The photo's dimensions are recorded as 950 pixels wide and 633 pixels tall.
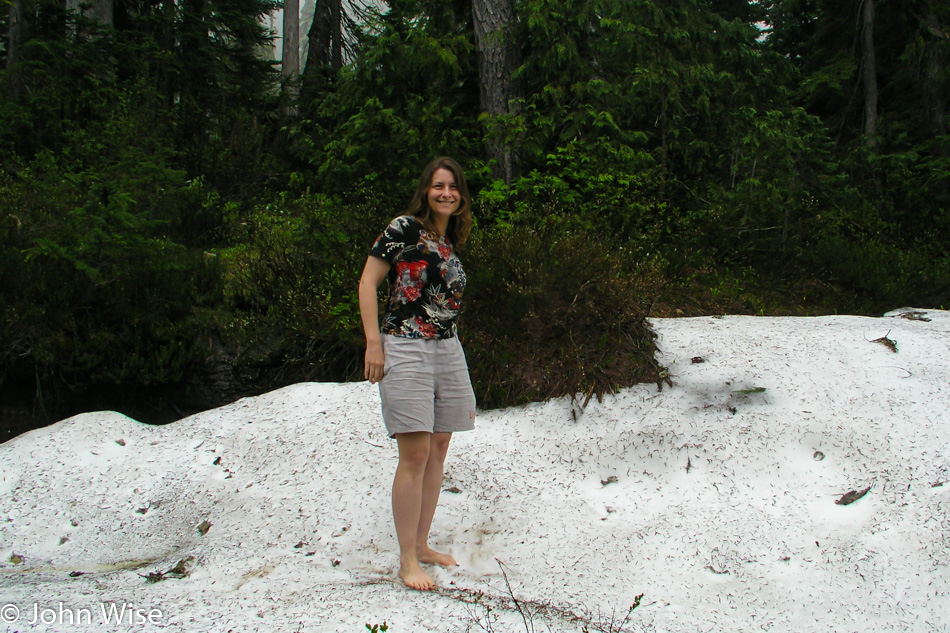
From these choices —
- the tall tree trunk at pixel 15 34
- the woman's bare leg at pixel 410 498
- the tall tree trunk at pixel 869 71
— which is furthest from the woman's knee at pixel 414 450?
the tall tree trunk at pixel 869 71

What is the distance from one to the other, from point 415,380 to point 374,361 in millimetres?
195

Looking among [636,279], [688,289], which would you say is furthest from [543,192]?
[636,279]

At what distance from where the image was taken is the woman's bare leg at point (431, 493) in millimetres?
3125

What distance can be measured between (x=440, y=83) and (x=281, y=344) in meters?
5.28

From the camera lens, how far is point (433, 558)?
3275mm

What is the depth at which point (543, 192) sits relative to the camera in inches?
311

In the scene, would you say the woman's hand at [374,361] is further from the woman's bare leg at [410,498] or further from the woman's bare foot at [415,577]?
the woman's bare foot at [415,577]

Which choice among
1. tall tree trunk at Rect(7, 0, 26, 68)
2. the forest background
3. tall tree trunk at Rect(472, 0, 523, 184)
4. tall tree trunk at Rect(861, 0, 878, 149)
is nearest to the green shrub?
the forest background

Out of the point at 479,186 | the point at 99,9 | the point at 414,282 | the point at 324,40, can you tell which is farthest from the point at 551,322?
the point at 324,40

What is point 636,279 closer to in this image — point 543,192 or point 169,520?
point 543,192

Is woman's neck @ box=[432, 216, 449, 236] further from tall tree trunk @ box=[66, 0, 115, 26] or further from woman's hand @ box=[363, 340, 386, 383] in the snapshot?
tall tree trunk @ box=[66, 0, 115, 26]

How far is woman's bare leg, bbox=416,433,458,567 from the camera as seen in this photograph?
3.12m

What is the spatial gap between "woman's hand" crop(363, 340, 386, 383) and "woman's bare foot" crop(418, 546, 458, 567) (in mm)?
976

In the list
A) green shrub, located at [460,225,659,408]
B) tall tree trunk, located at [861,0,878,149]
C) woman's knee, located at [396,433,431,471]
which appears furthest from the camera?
tall tree trunk, located at [861,0,878,149]
